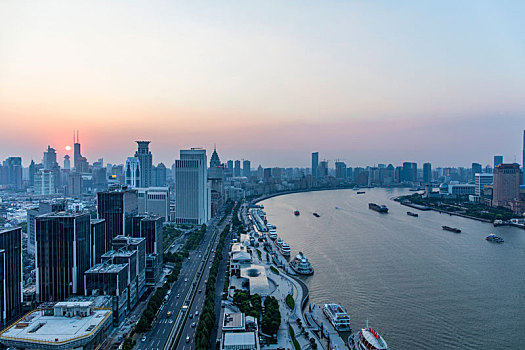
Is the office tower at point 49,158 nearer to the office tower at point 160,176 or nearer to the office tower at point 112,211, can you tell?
the office tower at point 160,176

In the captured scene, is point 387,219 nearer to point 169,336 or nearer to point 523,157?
point 169,336

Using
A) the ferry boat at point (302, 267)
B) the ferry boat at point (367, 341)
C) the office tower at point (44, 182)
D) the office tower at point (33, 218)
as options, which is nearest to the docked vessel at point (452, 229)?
the ferry boat at point (302, 267)

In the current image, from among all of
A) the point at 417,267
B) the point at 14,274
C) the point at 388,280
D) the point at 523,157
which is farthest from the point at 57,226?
the point at 523,157

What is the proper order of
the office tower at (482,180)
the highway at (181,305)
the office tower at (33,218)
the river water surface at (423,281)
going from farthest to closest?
the office tower at (482,180)
the office tower at (33,218)
the river water surface at (423,281)
the highway at (181,305)

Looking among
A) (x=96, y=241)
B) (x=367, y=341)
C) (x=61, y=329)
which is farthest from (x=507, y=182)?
(x=61, y=329)

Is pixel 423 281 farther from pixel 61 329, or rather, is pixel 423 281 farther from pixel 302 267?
pixel 61 329
